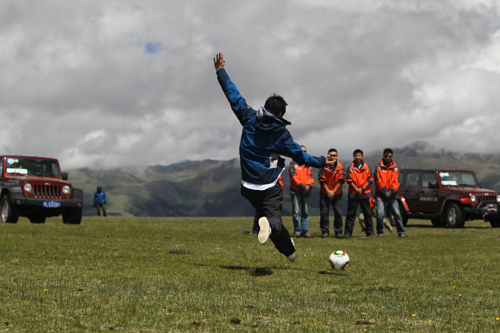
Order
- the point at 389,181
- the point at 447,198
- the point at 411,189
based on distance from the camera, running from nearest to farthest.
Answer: the point at 389,181 < the point at 447,198 < the point at 411,189

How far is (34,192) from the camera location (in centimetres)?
1802

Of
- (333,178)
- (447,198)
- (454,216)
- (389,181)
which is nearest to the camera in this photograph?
(333,178)

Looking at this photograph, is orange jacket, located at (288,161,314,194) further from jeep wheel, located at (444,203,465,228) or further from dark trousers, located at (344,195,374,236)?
jeep wheel, located at (444,203,465,228)

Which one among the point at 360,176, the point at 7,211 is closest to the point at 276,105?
the point at 360,176

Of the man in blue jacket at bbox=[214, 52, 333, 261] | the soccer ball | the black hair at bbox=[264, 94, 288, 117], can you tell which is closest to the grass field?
the soccer ball

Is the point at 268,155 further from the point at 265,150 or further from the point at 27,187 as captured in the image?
the point at 27,187

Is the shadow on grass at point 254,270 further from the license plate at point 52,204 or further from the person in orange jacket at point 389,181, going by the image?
the license plate at point 52,204

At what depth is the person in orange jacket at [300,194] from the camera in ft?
48.6

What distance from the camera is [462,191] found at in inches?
870

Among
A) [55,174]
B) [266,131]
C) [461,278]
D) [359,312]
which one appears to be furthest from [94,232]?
[359,312]

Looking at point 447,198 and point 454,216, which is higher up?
point 447,198

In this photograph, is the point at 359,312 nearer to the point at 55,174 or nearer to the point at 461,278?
the point at 461,278

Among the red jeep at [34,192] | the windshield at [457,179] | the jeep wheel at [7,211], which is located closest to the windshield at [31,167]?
the red jeep at [34,192]

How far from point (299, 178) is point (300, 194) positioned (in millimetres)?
427
